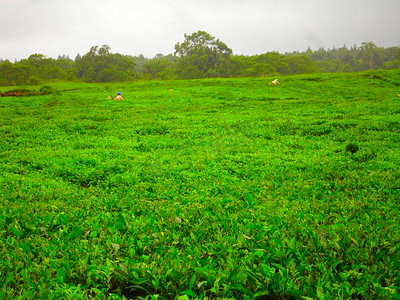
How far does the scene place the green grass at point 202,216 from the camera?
332 centimetres

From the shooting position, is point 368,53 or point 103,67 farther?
point 368,53

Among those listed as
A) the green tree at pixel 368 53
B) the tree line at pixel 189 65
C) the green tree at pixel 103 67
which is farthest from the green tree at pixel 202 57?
the green tree at pixel 368 53

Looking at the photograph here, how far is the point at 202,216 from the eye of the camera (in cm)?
522

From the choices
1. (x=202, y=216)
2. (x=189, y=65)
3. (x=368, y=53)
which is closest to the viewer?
(x=202, y=216)

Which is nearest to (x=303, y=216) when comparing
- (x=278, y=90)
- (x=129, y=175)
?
(x=129, y=175)

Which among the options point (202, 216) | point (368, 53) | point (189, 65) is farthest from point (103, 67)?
point (368, 53)

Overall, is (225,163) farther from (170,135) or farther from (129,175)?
(170,135)

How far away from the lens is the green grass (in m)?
3.32

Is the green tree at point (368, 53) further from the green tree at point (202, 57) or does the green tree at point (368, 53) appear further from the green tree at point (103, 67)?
the green tree at point (103, 67)

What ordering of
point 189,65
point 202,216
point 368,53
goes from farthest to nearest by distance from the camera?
point 368,53 → point 189,65 → point 202,216

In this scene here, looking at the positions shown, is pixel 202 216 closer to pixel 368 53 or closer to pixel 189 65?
pixel 189 65

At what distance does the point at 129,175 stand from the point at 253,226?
417cm

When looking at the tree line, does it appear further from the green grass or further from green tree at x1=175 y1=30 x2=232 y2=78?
the green grass

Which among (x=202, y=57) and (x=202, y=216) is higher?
(x=202, y=57)
